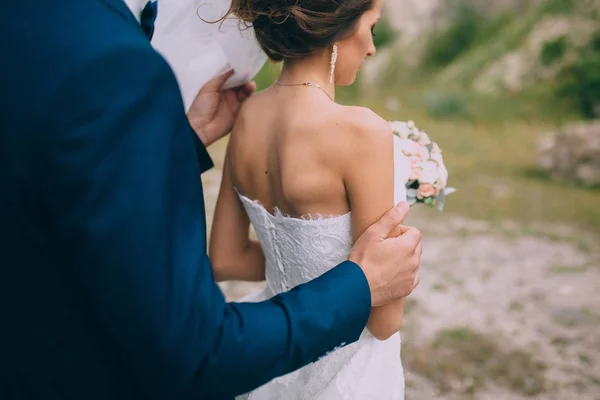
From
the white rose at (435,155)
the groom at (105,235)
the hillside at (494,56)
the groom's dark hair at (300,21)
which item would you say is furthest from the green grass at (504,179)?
the groom at (105,235)

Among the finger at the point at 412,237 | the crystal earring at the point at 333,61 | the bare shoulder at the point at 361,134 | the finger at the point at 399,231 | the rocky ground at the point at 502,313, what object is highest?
the crystal earring at the point at 333,61

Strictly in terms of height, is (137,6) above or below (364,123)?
above

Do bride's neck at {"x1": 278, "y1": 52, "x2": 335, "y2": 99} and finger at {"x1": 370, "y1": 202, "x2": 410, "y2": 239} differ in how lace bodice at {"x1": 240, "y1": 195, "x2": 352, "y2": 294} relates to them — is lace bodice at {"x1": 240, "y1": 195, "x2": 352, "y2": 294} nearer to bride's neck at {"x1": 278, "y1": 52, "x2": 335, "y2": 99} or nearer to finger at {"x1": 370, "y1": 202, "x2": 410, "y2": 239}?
finger at {"x1": 370, "y1": 202, "x2": 410, "y2": 239}

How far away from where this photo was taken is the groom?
33.8 inches

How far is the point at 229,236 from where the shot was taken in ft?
7.07

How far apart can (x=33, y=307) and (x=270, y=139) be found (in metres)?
0.97

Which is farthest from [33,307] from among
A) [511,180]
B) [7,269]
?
[511,180]

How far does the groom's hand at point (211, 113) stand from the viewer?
2.04 m

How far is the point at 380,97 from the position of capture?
1253cm

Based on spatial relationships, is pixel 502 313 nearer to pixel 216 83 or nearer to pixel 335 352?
pixel 335 352

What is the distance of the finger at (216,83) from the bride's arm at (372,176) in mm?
592

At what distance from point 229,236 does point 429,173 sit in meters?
0.73

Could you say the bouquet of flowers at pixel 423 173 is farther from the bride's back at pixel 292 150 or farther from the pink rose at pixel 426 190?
the bride's back at pixel 292 150

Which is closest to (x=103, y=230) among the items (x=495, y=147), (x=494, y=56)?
(x=495, y=147)
